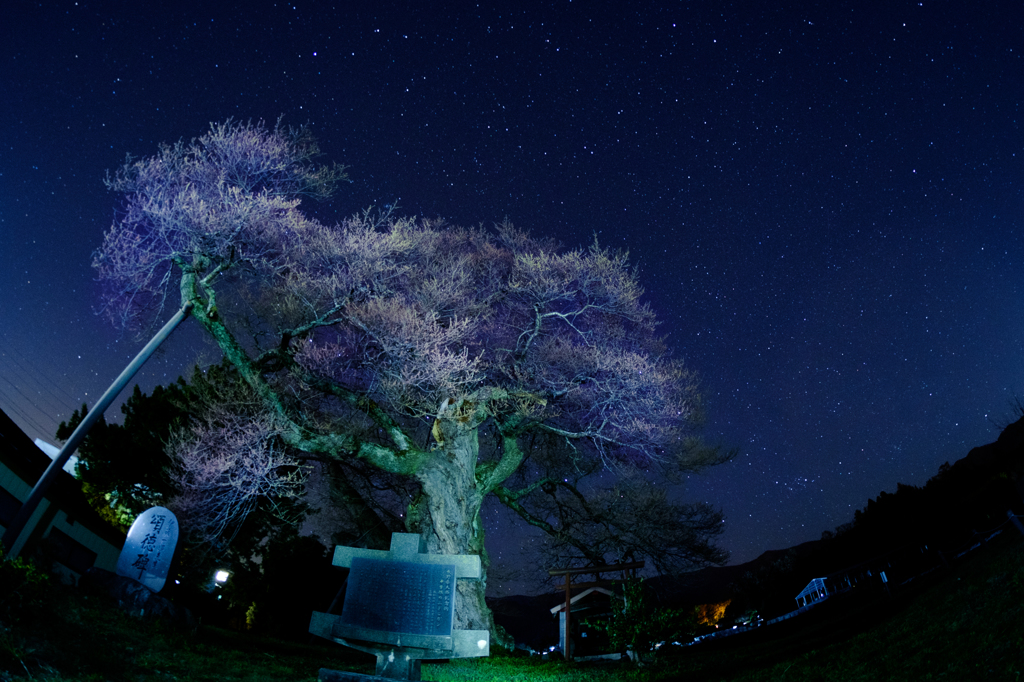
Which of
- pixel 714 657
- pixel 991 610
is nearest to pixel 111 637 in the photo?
pixel 714 657

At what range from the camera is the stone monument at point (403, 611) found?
26.4ft

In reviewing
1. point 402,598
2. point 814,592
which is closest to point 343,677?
point 402,598

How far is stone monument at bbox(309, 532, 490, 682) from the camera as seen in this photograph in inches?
316

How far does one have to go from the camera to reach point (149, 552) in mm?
13086

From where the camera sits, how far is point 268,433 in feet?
42.7

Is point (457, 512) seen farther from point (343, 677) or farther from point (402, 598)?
point (343, 677)

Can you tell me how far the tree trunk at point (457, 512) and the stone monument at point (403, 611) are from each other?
17.3ft

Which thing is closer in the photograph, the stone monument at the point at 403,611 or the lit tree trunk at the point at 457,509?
the stone monument at the point at 403,611

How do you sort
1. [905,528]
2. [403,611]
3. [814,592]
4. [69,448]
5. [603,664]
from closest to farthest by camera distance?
[403,611] → [69,448] → [603,664] → [814,592] → [905,528]

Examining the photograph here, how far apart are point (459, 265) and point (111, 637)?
11121 millimetres

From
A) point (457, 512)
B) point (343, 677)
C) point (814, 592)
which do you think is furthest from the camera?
point (814, 592)

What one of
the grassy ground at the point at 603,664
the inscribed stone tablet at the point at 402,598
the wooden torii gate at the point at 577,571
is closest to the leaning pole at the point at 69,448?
the grassy ground at the point at 603,664

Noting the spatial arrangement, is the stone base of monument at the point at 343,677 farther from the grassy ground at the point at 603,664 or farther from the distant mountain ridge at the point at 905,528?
the distant mountain ridge at the point at 905,528

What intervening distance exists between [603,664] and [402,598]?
286 inches
